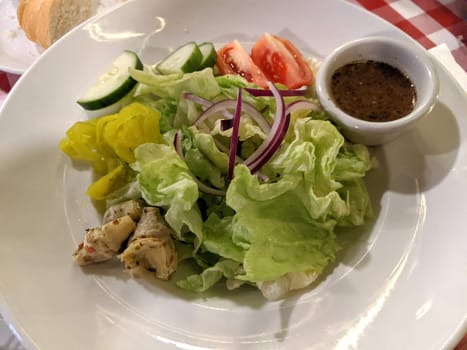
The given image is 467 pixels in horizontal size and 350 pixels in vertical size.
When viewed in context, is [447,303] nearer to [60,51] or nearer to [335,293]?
[335,293]

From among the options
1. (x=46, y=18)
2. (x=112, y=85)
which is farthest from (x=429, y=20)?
(x=46, y=18)

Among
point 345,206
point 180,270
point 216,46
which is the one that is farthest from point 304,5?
point 180,270

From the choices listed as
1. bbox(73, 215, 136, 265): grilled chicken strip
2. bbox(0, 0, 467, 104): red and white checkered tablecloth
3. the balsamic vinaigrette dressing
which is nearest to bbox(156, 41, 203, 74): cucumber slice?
the balsamic vinaigrette dressing

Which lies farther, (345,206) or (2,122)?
(2,122)

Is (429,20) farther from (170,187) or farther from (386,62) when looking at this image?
(170,187)

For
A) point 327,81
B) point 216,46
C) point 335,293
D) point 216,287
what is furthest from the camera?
point 216,46

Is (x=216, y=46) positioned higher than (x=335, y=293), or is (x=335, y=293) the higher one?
(x=216, y=46)

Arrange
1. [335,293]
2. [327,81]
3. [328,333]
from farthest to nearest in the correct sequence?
[327,81] < [335,293] < [328,333]
